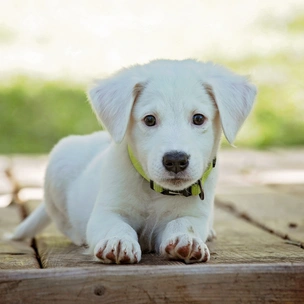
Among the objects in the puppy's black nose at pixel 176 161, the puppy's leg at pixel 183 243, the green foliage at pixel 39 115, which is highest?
the puppy's black nose at pixel 176 161

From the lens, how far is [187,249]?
3592 millimetres

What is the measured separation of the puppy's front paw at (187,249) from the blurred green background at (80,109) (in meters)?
6.62

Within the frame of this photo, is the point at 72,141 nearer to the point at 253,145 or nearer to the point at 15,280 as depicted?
the point at 15,280

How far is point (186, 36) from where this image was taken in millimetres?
15109

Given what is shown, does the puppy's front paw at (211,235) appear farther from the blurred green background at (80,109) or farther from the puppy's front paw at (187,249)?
the blurred green background at (80,109)

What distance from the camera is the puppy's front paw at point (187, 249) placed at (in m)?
3.59

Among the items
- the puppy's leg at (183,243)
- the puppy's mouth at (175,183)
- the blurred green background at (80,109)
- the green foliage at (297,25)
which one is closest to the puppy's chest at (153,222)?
the puppy's leg at (183,243)

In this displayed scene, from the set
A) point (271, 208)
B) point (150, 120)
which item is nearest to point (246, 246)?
point (150, 120)

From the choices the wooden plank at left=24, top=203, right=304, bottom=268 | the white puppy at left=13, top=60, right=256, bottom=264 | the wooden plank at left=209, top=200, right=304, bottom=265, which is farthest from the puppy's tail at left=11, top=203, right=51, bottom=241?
the wooden plank at left=209, top=200, right=304, bottom=265

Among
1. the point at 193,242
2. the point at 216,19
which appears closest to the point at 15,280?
the point at 193,242

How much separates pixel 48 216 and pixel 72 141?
52cm

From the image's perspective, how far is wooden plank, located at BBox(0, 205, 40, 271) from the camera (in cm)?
367

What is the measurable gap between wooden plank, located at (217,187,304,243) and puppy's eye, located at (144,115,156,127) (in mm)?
1277

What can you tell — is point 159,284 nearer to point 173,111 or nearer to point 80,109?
point 173,111
